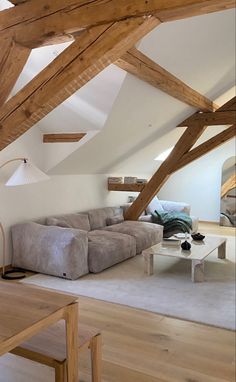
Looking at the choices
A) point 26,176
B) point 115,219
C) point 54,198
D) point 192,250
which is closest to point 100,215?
point 115,219

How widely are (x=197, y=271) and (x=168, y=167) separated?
245cm

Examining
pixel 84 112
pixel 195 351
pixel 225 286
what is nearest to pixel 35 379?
pixel 195 351

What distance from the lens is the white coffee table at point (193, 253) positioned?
14.2 ft

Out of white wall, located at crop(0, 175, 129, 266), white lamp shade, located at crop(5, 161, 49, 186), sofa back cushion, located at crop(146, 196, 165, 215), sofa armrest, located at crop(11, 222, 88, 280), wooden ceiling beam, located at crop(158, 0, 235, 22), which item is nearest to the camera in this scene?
wooden ceiling beam, located at crop(158, 0, 235, 22)

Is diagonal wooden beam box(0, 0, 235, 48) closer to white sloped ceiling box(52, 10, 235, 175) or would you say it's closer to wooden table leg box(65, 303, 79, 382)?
white sloped ceiling box(52, 10, 235, 175)

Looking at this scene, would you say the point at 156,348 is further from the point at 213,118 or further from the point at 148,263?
the point at 213,118

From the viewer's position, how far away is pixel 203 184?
8852 mm

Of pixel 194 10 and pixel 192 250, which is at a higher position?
pixel 194 10

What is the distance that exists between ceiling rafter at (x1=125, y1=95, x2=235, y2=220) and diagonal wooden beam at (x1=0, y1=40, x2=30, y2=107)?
4.05 m

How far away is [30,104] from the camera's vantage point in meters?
2.51

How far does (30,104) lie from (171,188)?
23.2 feet

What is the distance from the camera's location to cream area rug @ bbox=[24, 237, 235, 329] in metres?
3.46

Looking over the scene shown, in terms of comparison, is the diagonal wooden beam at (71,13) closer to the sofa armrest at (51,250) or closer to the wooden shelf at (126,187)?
the sofa armrest at (51,250)

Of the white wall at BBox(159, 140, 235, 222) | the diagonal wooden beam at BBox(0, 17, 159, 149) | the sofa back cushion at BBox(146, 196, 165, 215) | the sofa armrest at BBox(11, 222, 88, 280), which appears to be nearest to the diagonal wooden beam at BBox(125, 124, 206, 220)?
the sofa back cushion at BBox(146, 196, 165, 215)
